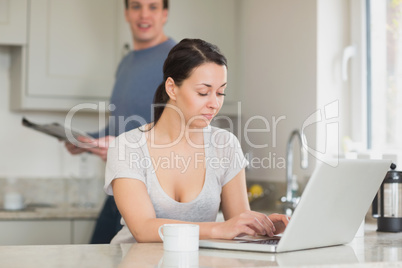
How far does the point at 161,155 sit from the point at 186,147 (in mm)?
95

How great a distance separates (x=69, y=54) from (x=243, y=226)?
207cm

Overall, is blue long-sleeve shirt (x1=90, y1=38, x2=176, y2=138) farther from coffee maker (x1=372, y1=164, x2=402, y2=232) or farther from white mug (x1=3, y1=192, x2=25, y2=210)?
coffee maker (x1=372, y1=164, x2=402, y2=232)

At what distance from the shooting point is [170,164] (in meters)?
1.85

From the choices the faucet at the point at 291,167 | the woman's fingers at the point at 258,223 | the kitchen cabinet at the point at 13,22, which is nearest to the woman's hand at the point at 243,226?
the woman's fingers at the point at 258,223

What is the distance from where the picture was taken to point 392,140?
2820mm

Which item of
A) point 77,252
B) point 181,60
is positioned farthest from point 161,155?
point 77,252

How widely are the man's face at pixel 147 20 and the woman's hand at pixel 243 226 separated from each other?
61.5 inches

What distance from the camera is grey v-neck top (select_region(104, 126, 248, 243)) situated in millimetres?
1749

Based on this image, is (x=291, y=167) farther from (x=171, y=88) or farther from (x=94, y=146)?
(x=171, y=88)

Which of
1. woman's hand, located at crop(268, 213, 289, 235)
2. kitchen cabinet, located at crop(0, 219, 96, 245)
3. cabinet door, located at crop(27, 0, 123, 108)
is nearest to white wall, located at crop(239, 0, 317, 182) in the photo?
cabinet door, located at crop(27, 0, 123, 108)

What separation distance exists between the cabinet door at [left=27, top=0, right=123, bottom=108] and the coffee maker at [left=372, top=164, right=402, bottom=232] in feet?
5.87

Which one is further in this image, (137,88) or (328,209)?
(137,88)

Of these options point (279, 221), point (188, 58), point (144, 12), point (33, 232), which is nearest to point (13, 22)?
point (144, 12)

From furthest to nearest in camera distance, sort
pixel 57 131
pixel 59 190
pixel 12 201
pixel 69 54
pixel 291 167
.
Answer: pixel 59 190, pixel 69 54, pixel 12 201, pixel 291 167, pixel 57 131
